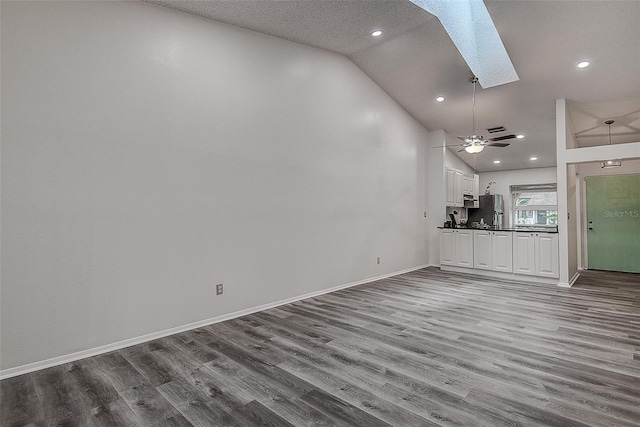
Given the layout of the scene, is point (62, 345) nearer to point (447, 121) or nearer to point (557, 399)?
point (557, 399)

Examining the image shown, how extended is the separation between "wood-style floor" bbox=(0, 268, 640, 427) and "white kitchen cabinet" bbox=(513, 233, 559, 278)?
5.19ft

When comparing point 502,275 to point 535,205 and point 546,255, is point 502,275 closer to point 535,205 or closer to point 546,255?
point 546,255

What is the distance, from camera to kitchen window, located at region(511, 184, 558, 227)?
877cm

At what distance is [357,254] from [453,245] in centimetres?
250

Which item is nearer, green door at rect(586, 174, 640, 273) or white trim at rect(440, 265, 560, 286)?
white trim at rect(440, 265, 560, 286)

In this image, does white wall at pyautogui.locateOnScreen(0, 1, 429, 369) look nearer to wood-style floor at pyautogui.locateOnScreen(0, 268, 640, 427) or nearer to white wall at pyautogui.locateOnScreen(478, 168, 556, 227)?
wood-style floor at pyautogui.locateOnScreen(0, 268, 640, 427)

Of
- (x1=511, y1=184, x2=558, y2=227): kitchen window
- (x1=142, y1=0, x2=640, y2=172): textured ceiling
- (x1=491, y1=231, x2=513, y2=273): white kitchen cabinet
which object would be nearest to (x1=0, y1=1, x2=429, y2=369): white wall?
(x1=142, y1=0, x2=640, y2=172): textured ceiling

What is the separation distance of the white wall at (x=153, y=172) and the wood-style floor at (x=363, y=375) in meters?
0.46

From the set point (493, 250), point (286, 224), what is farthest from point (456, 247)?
point (286, 224)

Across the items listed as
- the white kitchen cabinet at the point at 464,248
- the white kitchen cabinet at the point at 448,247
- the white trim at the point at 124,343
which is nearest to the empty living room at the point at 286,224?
the white trim at the point at 124,343

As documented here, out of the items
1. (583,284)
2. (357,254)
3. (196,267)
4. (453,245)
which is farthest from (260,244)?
(583,284)

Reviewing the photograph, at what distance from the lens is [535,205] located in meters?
9.04

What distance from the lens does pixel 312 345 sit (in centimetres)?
292

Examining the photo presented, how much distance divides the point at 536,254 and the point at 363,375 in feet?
15.7
